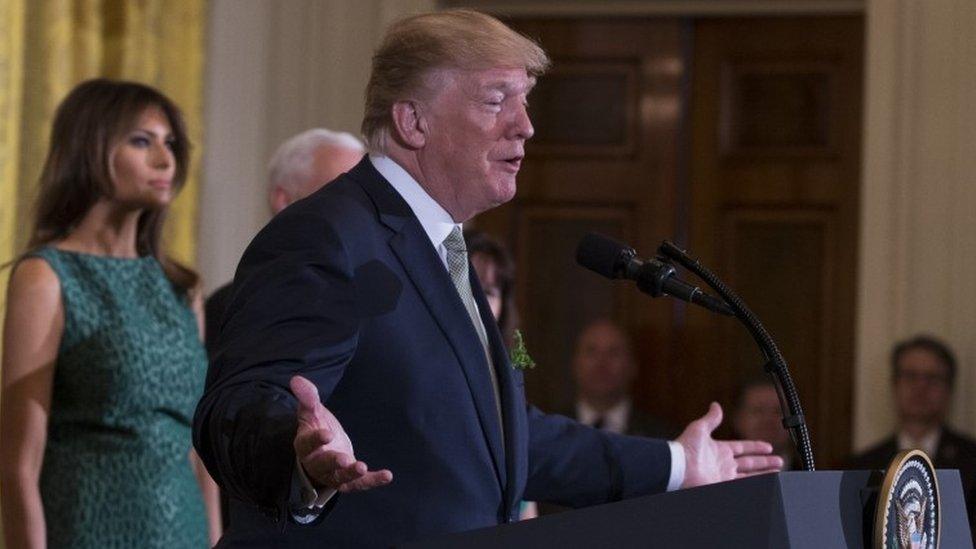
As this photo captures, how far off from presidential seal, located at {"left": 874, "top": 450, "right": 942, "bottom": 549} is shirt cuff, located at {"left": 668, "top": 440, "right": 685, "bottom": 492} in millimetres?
623

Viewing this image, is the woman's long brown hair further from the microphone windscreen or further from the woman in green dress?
the microphone windscreen

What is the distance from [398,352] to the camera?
2182 millimetres

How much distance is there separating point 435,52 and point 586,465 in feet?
2.42

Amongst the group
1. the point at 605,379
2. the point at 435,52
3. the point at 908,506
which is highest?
the point at 435,52

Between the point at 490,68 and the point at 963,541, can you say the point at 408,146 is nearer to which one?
the point at 490,68

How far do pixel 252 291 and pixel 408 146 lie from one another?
1.42 feet

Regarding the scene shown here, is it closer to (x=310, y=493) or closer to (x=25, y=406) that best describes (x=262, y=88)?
(x=25, y=406)

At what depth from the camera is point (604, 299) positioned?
699 cm

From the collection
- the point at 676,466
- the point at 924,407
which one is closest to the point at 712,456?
the point at 676,466

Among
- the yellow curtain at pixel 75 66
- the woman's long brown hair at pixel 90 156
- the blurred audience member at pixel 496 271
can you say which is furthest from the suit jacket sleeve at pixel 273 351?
the yellow curtain at pixel 75 66

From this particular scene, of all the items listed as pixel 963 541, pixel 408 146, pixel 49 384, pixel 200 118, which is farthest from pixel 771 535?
pixel 200 118

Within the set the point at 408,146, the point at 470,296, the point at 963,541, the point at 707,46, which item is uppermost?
the point at 707,46

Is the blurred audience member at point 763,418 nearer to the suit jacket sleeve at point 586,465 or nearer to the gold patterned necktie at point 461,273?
the suit jacket sleeve at point 586,465

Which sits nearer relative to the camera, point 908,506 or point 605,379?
point 908,506
